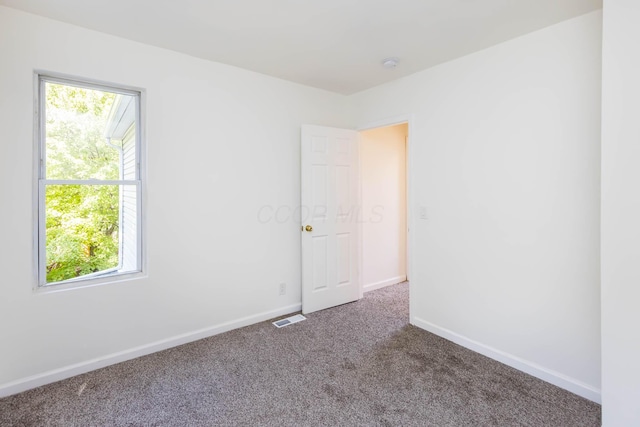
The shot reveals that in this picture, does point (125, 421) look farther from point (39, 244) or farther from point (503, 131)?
point (503, 131)

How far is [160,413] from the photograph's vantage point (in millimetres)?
1867

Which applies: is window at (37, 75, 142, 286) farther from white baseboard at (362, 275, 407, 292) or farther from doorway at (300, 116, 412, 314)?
white baseboard at (362, 275, 407, 292)

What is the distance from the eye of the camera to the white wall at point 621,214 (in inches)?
57.7

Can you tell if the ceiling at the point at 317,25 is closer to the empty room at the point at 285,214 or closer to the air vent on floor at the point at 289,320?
the empty room at the point at 285,214

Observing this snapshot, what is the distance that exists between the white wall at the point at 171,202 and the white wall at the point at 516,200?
4.28 ft

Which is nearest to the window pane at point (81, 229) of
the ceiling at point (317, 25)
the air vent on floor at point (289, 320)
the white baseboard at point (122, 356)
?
the white baseboard at point (122, 356)

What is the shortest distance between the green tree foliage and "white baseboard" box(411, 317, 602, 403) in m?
2.86

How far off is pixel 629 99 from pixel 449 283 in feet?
5.84

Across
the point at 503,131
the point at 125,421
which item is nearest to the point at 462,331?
the point at 503,131

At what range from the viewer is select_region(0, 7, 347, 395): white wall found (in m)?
2.04

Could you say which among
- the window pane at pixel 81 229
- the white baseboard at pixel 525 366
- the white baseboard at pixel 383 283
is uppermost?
the window pane at pixel 81 229

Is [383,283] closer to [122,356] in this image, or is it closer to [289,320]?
[289,320]

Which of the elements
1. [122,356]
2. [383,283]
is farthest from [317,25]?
[383,283]

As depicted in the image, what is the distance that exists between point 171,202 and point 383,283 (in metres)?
2.88
